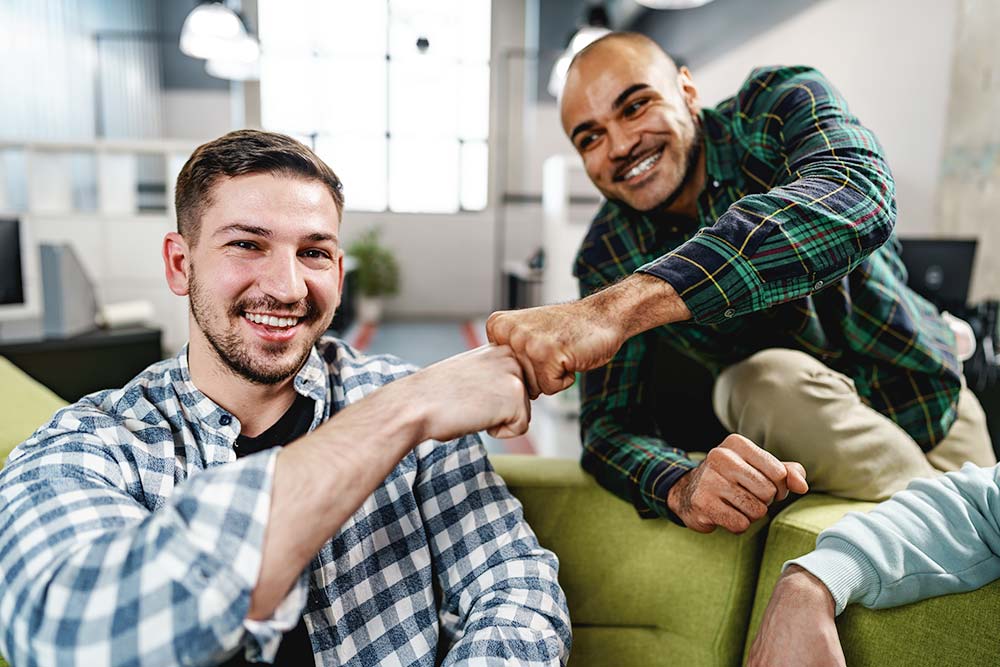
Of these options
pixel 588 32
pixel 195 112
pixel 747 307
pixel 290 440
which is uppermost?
pixel 195 112

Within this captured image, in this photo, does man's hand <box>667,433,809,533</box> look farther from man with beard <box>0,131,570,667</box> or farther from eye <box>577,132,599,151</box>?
eye <box>577,132,599,151</box>

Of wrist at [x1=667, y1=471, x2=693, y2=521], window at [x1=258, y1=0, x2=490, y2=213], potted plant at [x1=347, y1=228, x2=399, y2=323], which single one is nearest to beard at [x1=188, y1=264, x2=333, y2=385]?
Result: wrist at [x1=667, y1=471, x2=693, y2=521]

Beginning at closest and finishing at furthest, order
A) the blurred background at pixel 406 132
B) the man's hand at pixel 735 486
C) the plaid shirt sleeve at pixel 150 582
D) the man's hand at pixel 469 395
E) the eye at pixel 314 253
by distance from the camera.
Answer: the plaid shirt sleeve at pixel 150 582 → the man's hand at pixel 469 395 → the man's hand at pixel 735 486 → the eye at pixel 314 253 → the blurred background at pixel 406 132

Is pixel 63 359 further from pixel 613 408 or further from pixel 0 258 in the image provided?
pixel 613 408

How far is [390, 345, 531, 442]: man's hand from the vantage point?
0.76 meters

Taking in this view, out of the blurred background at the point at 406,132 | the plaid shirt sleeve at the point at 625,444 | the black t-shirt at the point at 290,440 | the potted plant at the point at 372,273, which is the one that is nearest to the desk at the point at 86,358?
the blurred background at the point at 406,132

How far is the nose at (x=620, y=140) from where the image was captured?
1.42m

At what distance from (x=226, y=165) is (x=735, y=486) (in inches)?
34.4

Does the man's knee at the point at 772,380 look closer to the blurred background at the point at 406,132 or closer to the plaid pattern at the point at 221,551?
the plaid pattern at the point at 221,551

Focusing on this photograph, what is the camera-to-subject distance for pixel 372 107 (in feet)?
33.4

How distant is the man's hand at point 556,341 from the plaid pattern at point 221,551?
0.29 metres

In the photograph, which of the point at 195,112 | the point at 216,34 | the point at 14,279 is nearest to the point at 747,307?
the point at 14,279

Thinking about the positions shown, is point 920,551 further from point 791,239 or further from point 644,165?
point 644,165

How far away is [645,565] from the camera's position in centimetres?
125
